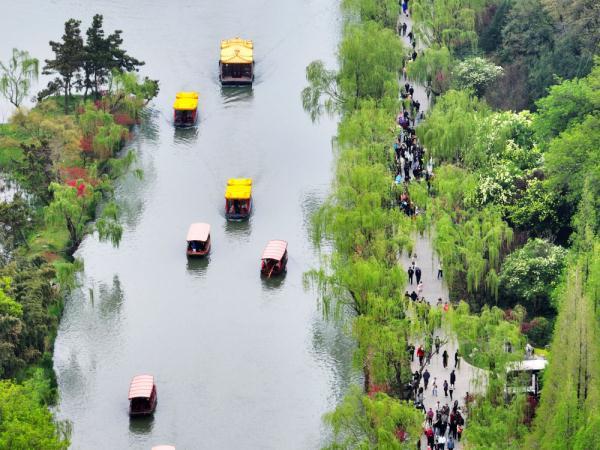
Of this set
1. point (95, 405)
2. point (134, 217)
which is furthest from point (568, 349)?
point (134, 217)

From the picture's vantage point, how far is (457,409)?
102 metres

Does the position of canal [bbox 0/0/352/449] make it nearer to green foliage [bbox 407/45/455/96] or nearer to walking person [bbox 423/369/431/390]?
walking person [bbox 423/369/431/390]

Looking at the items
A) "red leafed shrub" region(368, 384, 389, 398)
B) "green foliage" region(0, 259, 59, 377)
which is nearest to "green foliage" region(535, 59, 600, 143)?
"red leafed shrub" region(368, 384, 389, 398)

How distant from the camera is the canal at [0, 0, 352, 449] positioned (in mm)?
105125

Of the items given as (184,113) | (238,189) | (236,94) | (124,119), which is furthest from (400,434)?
(236,94)

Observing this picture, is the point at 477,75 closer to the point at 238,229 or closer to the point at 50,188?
the point at 238,229

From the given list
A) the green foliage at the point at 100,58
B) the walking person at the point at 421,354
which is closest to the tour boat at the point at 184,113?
the green foliage at the point at 100,58

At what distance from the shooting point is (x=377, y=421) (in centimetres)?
9525

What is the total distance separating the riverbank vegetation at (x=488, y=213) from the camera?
95.4 meters

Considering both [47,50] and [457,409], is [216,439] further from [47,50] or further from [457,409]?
[47,50]

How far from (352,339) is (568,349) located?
857 inches

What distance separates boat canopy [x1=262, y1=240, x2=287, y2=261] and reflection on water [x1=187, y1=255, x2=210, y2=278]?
13.8 ft

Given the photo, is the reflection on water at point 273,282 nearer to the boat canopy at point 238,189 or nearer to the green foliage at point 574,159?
the boat canopy at point 238,189

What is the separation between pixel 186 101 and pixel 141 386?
42566 millimetres
